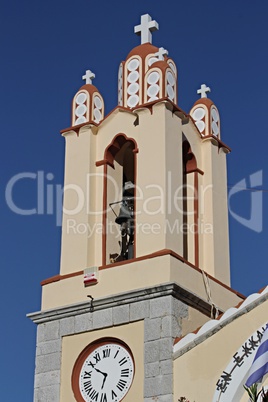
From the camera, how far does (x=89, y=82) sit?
21297 millimetres

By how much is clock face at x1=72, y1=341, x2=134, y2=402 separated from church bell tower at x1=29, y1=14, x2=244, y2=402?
2 cm

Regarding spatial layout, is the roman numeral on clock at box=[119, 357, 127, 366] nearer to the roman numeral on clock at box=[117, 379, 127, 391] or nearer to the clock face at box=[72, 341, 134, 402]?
the clock face at box=[72, 341, 134, 402]

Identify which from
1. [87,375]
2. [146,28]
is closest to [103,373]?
[87,375]

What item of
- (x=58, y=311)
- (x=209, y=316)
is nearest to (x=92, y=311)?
(x=58, y=311)

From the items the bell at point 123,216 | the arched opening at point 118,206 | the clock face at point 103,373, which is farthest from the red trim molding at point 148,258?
the clock face at point 103,373

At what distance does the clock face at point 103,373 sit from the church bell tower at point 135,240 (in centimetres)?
2

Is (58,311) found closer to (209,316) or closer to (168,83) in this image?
(209,316)

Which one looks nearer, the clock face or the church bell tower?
the clock face

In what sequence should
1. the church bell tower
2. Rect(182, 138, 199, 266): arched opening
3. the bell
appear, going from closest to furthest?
the church bell tower < the bell < Rect(182, 138, 199, 266): arched opening

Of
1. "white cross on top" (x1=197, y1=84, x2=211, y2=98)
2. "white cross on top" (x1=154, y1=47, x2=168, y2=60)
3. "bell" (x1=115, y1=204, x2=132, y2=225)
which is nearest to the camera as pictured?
"bell" (x1=115, y1=204, x2=132, y2=225)

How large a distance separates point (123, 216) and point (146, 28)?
13.6 feet

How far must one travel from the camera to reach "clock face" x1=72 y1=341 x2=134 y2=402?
58.7ft

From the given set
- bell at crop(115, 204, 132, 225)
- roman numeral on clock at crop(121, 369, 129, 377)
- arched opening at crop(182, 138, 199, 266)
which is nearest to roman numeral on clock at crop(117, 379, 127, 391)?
roman numeral on clock at crop(121, 369, 129, 377)

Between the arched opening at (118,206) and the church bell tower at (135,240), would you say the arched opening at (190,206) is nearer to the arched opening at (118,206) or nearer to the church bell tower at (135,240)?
the church bell tower at (135,240)
